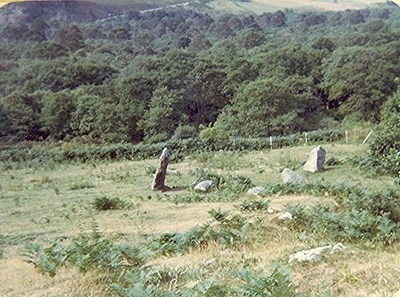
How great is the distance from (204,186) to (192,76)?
42.9 ft

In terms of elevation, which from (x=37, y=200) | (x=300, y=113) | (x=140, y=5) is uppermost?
(x=140, y=5)

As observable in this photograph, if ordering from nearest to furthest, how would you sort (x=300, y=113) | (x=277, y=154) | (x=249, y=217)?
(x=249, y=217)
(x=277, y=154)
(x=300, y=113)

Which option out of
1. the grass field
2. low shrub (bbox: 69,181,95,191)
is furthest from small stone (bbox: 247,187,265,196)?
low shrub (bbox: 69,181,95,191)

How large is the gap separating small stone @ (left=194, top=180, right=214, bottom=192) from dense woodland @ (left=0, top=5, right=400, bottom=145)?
6.76m

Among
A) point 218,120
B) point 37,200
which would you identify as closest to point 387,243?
point 37,200

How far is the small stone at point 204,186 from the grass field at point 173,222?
0.28 m

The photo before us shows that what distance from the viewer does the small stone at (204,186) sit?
10.5 m

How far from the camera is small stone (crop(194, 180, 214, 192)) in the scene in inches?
415

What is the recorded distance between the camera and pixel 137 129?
18.3 meters

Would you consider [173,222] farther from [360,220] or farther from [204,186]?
[360,220]

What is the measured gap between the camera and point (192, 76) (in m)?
23.1

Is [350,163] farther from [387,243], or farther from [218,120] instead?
[218,120]

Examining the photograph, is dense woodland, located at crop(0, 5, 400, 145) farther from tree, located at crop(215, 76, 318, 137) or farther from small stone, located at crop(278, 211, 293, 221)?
small stone, located at crop(278, 211, 293, 221)

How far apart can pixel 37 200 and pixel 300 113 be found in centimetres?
1450
